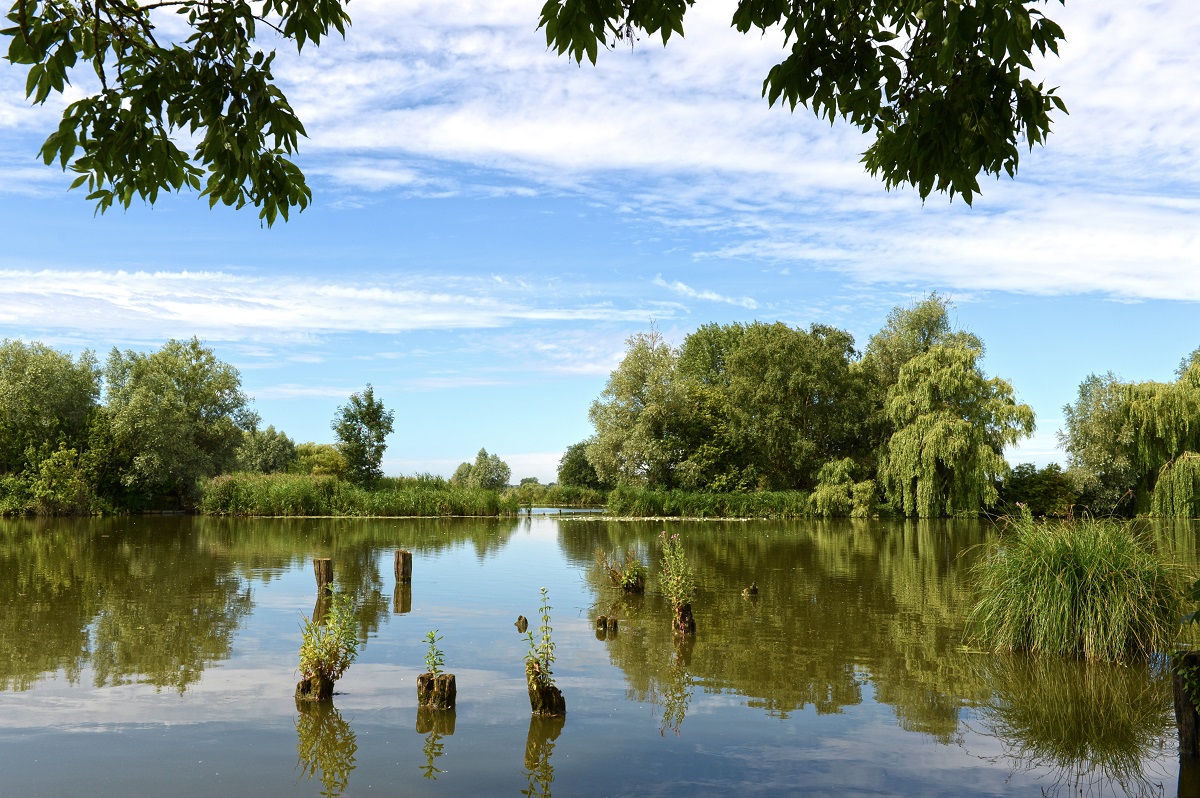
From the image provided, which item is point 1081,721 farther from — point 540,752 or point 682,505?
point 682,505

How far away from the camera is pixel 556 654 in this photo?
9023 millimetres

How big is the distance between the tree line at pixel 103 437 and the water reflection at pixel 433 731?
1388 inches

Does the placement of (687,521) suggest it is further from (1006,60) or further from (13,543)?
(1006,60)

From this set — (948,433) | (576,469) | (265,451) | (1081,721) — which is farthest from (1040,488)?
(265,451)

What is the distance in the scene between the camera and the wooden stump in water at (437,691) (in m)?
6.92

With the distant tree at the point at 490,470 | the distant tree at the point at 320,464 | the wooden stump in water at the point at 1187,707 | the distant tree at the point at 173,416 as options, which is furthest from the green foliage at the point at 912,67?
the distant tree at the point at 490,470

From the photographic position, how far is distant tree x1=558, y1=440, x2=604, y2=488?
58750 millimetres

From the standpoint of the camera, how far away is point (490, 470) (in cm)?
7925

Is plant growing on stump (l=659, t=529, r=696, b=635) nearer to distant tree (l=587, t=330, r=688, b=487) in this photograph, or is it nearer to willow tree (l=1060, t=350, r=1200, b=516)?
willow tree (l=1060, t=350, r=1200, b=516)

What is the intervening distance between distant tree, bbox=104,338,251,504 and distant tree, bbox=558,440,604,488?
21.4m

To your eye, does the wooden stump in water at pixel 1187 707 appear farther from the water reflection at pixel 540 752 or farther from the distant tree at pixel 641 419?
the distant tree at pixel 641 419

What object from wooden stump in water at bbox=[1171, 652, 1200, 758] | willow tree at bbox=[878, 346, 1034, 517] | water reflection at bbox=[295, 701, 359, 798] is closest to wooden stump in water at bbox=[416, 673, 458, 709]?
water reflection at bbox=[295, 701, 359, 798]

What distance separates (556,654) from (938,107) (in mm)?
6527

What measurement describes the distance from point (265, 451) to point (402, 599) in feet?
138
